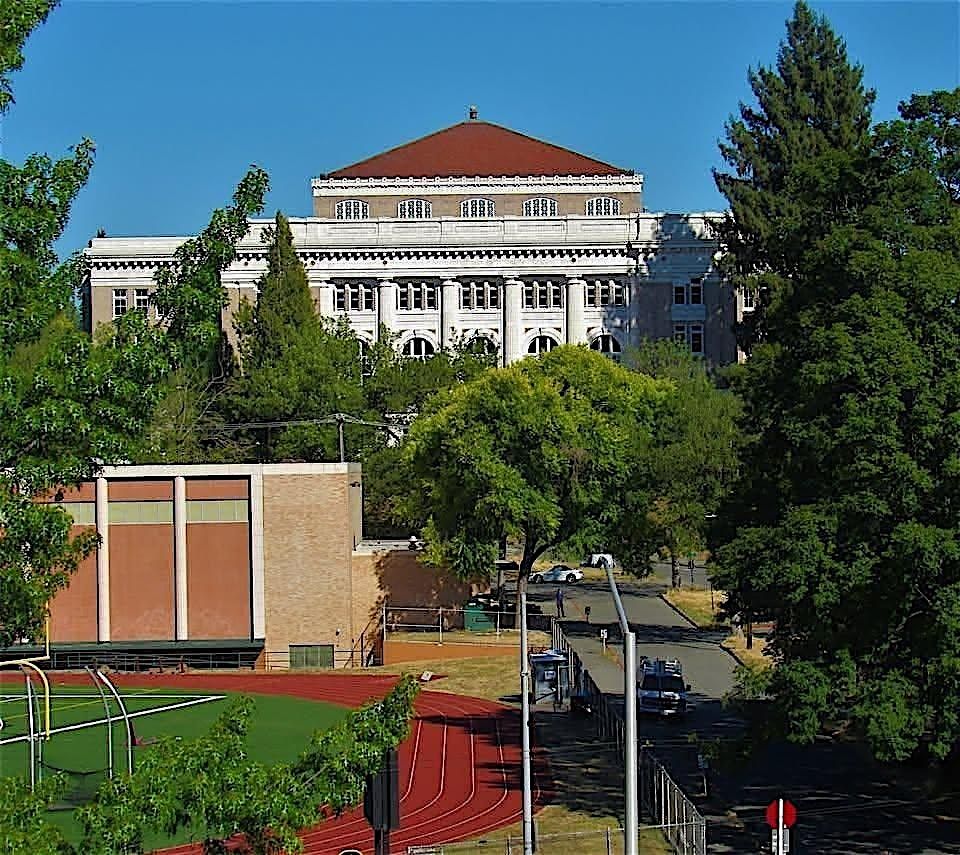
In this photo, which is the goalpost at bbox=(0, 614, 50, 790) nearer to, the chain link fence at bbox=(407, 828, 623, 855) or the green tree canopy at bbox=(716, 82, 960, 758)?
the chain link fence at bbox=(407, 828, 623, 855)

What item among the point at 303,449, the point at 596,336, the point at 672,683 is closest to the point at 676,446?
the point at 672,683

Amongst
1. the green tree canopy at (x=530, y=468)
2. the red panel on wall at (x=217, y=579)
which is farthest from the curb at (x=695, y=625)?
the red panel on wall at (x=217, y=579)

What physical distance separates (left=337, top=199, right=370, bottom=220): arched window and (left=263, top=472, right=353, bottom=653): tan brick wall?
2097 inches

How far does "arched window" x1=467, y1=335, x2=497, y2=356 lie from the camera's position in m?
86.9

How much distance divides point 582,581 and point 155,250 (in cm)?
4168

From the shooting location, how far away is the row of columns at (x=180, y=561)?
50.4 m

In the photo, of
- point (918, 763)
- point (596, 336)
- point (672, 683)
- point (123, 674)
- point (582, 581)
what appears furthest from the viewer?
point (596, 336)

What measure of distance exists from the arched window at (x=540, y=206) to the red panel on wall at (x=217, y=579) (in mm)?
55769

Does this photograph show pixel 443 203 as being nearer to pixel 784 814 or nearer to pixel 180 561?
pixel 180 561

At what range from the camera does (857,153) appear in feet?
94.9

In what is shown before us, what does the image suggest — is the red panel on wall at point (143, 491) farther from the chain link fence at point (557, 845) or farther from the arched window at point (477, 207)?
the arched window at point (477, 207)

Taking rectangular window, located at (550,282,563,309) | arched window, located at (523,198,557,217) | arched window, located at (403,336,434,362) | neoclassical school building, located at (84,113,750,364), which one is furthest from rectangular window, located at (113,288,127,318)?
rectangular window, located at (550,282,563,309)

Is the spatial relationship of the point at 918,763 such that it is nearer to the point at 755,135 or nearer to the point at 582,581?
the point at 582,581

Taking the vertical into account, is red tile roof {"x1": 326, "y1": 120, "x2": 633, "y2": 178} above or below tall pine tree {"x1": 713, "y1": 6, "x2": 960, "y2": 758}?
above
